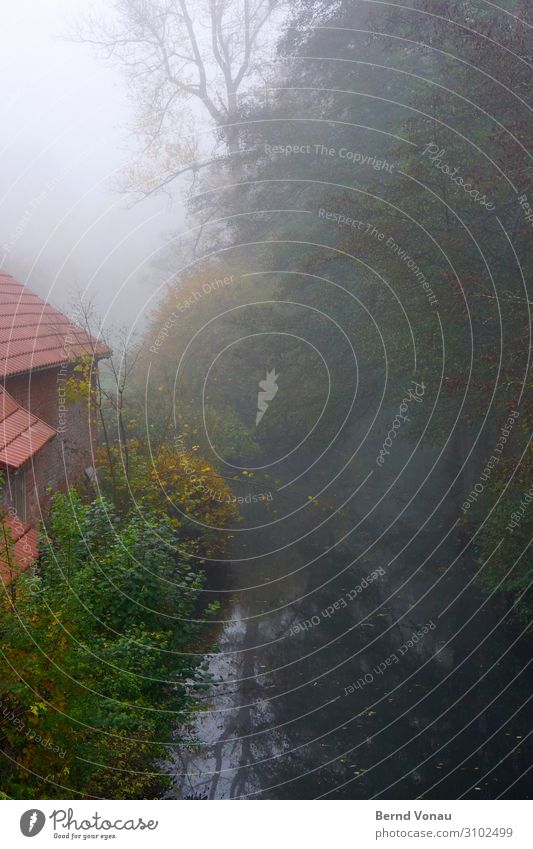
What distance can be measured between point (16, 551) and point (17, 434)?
7.56 feet

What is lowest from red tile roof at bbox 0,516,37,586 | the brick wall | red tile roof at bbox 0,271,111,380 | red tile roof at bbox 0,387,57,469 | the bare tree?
the brick wall

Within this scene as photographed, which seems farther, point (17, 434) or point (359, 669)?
point (359, 669)

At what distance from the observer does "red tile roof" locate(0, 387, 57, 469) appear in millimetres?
10031

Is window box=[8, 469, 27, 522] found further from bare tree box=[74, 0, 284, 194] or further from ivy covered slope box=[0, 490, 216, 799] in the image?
bare tree box=[74, 0, 284, 194]

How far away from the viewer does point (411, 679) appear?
50.2ft

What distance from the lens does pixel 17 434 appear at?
432 inches

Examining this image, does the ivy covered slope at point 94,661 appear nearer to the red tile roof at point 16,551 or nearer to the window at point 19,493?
the red tile roof at point 16,551

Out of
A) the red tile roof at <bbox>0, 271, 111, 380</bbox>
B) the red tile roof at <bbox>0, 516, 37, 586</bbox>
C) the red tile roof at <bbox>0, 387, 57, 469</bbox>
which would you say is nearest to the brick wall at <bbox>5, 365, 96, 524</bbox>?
the red tile roof at <bbox>0, 271, 111, 380</bbox>

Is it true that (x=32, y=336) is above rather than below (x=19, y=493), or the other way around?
above

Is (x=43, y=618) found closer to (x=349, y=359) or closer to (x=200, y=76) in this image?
(x=349, y=359)

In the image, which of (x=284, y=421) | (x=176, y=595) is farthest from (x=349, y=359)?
(x=176, y=595)

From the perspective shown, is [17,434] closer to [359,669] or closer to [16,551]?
[16,551]

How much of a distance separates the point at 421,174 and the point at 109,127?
69.4ft

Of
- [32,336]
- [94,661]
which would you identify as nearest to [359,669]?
[94,661]
